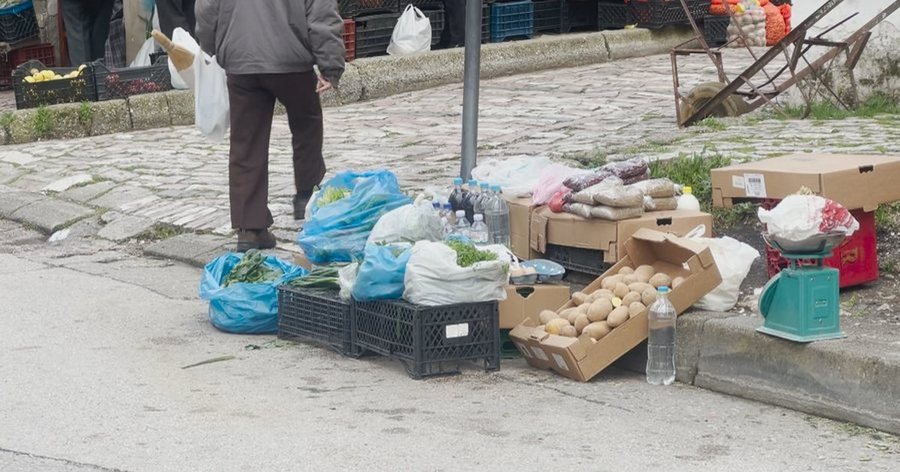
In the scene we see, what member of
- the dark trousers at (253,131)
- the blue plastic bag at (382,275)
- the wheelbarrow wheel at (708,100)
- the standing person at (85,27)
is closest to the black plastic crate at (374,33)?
the standing person at (85,27)

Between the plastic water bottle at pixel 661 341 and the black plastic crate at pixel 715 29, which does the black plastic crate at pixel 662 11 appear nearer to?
the black plastic crate at pixel 715 29

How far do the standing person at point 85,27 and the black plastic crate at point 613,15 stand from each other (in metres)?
6.16

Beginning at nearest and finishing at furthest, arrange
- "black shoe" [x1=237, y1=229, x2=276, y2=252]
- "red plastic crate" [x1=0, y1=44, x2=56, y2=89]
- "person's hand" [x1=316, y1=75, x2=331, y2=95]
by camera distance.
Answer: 1. "person's hand" [x1=316, y1=75, x2=331, y2=95]
2. "black shoe" [x1=237, y1=229, x2=276, y2=252]
3. "red plastic crate" [x1=0, y1=44, x2=56, y2=89]

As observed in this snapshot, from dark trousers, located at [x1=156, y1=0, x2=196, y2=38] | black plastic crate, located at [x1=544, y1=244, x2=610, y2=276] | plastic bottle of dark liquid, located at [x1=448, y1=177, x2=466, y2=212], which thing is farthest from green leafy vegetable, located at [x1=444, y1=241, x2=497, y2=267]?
dark trousers, located at [x1=156, y1=0, x2=196, y2=38]

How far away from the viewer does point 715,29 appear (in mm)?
18219

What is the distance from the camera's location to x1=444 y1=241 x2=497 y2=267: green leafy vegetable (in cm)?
664

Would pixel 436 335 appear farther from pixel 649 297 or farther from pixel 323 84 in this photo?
pixel 323 84

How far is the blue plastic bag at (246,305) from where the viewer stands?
24.6ft

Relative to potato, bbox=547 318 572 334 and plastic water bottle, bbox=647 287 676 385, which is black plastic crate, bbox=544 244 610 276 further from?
plastic water bottle, bbox=647 287 676 385

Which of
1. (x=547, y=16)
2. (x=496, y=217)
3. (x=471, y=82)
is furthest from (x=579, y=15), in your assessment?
(x=496, y=217)

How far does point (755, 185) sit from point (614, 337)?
1123mm

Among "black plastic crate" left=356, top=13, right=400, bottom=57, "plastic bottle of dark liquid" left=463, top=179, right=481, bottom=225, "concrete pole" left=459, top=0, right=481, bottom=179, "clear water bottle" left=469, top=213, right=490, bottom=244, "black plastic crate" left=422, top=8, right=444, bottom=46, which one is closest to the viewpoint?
"clear water bottle" left=469, top=213, right=490, bottom=244

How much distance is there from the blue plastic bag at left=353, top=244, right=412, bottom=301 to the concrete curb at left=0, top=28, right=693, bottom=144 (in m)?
7.47

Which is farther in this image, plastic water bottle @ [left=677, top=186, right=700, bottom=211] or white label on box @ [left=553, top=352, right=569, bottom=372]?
plastic water bottle @ [left=677, top=186, right=700, bottom=211]
